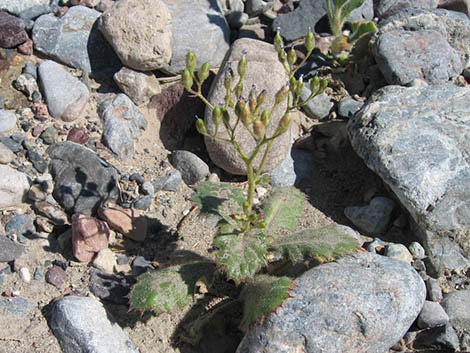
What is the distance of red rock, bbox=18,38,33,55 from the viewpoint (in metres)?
5.66

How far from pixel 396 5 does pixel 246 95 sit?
198cm

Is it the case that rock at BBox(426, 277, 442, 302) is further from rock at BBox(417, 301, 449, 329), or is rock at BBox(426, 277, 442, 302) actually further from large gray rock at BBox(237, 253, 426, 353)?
large gray rock at BBox(237, 253, 426, 353)

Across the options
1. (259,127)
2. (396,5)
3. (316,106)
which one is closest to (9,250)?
(259,127)

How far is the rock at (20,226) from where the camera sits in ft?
15.4

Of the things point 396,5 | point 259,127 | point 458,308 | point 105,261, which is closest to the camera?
point 259,127

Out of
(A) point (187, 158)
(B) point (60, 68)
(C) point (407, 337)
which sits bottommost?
(C) point (407, 337)

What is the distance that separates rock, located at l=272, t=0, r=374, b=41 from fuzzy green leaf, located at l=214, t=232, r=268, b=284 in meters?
2.44

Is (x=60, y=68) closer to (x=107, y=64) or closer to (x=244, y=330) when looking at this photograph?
(x=107, y=64)

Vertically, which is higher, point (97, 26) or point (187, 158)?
point (97, 26)

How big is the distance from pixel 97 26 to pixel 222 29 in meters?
1.00

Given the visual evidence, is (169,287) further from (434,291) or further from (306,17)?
(306,17)

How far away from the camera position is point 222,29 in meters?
6.02

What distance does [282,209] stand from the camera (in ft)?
15.4

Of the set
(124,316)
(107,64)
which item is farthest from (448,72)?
(124,316)
